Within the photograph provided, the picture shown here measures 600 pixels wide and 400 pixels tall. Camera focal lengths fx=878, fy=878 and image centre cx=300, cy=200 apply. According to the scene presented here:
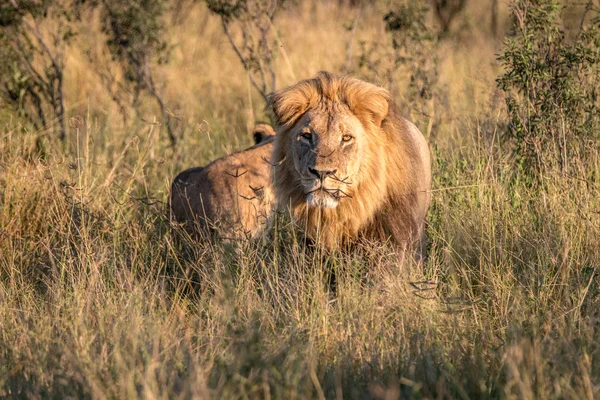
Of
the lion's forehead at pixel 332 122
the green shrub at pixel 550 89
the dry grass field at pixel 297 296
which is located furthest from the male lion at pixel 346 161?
the green shrub at pixel 550 89

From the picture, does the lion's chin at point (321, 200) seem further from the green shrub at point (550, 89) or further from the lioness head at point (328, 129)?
the green shrub at point (550, 89)

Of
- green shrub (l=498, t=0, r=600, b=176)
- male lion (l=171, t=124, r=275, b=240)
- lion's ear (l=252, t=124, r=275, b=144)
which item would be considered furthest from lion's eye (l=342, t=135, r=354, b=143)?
lion's ear (l=252, t=124, r=275, b=144)

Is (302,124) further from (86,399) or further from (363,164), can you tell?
(86,399)

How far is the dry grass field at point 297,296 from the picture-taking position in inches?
126

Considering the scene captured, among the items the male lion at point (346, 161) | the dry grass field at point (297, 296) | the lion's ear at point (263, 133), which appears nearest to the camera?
the dry grass field at point (297, 296)

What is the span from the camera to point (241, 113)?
8984 millimetres

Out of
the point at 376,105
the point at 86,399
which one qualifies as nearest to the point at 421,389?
the point at 86,399

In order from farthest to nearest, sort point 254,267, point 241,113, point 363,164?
1. point 241,113
2. point 254,267
3. point 363,164

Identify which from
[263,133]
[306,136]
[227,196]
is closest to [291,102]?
[306,136]

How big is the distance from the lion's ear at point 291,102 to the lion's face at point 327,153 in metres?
0.07

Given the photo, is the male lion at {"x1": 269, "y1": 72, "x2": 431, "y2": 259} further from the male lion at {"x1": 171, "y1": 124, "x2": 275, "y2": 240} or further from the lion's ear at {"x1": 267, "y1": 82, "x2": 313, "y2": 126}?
the male lion at {"x1": 171, "y1": 124, "x2": 275, "y2": 240}

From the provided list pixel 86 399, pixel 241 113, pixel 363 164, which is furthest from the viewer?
pixel 241 113

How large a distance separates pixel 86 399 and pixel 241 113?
6.06 meters

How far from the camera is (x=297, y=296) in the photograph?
4.11 metres
